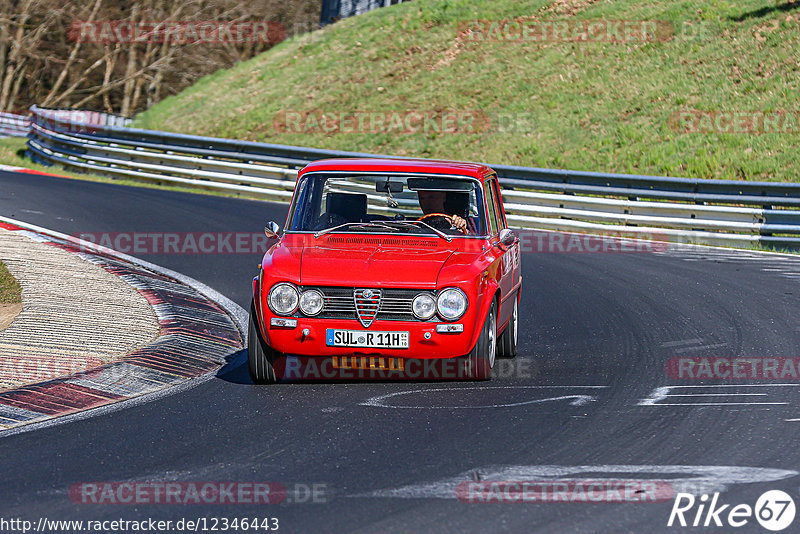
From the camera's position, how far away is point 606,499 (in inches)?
195

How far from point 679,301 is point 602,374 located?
4115 mm

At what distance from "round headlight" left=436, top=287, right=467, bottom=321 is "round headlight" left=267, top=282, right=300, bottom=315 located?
3.31ft

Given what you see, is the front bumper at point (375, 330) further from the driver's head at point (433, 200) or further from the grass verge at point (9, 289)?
the grass verge at point (9, 289)

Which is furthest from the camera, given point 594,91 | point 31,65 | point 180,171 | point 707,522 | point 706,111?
point 31,65

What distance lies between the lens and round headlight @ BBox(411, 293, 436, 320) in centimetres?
743

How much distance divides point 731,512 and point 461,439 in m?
1.75

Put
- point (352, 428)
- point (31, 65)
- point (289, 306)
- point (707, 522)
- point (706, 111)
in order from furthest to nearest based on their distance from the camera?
point (31, 65), point (706, 111), point (289, 306), point (352, 428), point (707, 522)

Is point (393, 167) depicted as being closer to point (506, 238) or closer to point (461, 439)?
point (506, 238)

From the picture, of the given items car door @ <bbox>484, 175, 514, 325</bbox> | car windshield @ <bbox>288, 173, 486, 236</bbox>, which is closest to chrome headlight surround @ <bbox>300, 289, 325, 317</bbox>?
car windshield @ <bbox>288, 173, 486, 236</bbox>

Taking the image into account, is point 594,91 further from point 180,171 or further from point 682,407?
point 682,407

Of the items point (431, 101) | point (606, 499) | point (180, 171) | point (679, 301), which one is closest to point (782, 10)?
point (431, 101)

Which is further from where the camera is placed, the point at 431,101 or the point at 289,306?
the point at 431,101

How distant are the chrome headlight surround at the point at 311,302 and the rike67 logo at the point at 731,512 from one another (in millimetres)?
3202

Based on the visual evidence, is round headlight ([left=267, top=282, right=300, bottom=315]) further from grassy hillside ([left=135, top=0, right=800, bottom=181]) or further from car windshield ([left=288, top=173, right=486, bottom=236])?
grassy hillside ([left=135, top=0, right=800, bottom=181])
